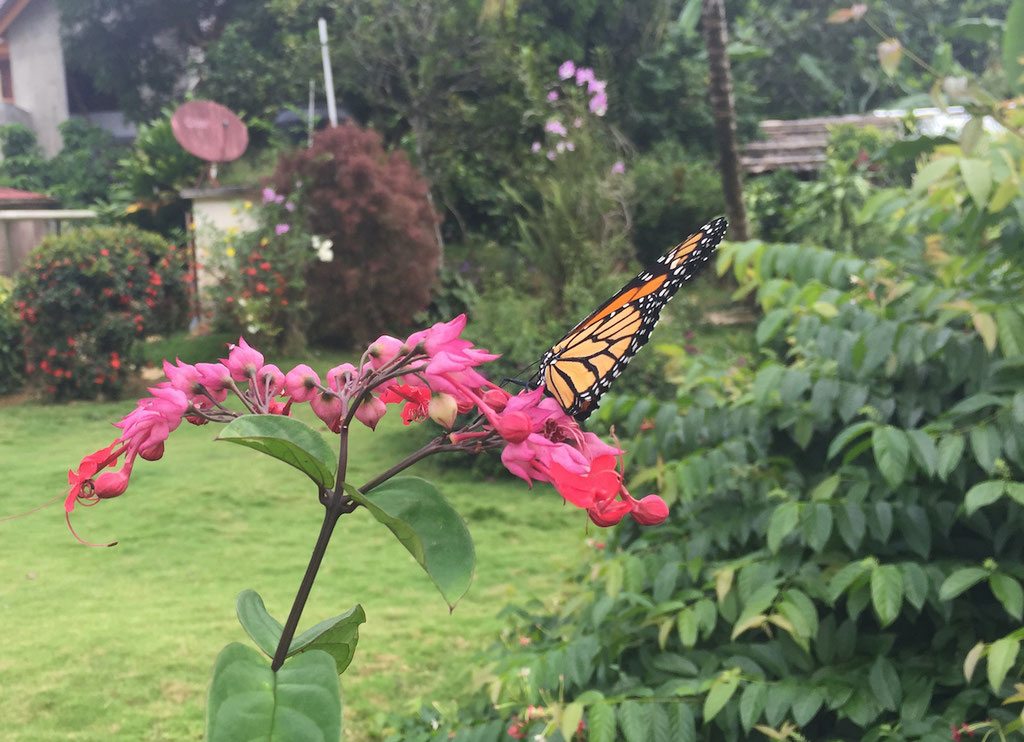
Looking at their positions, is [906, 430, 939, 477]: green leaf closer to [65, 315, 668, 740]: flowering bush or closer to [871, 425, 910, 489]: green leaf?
[871, 425, 910, 489]: green leaf

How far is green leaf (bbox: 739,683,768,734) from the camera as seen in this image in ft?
4.31

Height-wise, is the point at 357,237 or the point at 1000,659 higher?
the point at 1000,659

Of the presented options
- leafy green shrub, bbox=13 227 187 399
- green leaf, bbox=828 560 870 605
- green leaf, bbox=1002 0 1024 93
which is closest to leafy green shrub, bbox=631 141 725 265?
leafy green shrub, bbox=13 227 187 399

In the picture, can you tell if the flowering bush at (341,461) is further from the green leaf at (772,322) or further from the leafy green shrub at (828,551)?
the green leaf at (772,322)

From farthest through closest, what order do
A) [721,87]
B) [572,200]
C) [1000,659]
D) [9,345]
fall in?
[572,200], [721,87], [9,345], [1000,659]

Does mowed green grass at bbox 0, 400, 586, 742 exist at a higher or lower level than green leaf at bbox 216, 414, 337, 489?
lower

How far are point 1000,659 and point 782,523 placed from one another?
35cm

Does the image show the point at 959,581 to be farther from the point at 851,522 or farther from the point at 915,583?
the point at 851,522

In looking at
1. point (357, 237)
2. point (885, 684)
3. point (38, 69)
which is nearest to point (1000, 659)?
point (885, 684)

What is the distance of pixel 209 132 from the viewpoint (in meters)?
8.41

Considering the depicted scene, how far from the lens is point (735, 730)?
4.52ft

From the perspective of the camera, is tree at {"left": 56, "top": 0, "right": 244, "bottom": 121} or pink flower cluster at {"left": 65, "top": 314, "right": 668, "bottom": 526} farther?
tree at {"left": 56, "top": 0, "right": 244, "bottom": 121}

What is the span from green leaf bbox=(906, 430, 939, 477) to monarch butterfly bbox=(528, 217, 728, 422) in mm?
753

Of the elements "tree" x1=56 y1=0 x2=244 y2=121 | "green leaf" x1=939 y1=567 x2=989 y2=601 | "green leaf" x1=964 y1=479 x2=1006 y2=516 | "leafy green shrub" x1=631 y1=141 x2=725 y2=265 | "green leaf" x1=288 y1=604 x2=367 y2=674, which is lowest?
"leafy green shrub" x1=631 y1=141 x2=725 y2=265
